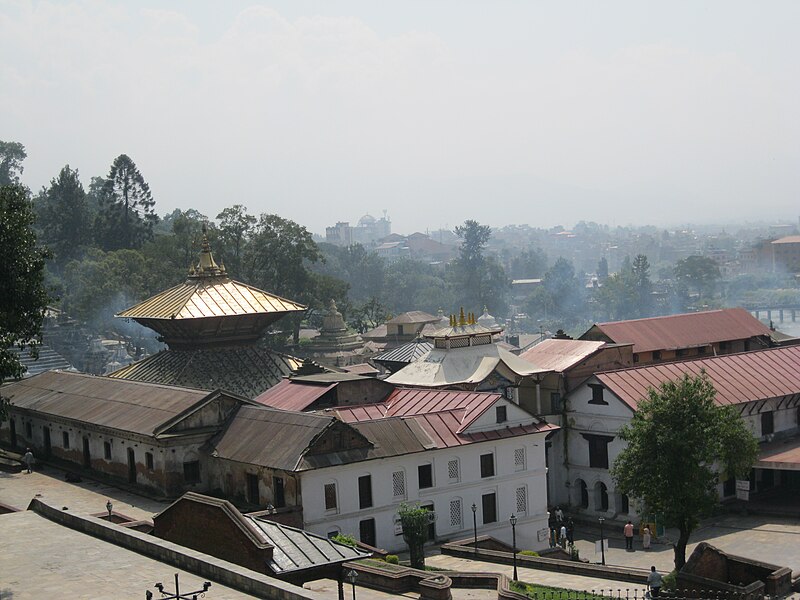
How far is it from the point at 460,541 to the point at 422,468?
2.37 metres

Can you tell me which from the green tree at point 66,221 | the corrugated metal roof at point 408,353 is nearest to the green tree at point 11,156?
the green tree at point 66,221

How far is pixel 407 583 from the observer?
26.5 meters

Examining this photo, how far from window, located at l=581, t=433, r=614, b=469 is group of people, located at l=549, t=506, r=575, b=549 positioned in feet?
7.25

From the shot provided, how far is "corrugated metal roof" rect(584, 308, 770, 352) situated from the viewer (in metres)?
53.6

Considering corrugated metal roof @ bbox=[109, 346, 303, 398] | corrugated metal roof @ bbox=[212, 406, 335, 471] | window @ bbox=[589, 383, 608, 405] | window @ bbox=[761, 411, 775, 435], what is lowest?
window @ bbox=[761, 411, 775, 435]

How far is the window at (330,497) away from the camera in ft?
106

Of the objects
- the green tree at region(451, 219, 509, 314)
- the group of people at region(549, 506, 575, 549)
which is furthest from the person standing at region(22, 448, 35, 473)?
the green tree at region(451, 219, 509, 314)

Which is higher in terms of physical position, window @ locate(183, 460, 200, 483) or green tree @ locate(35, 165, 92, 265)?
green tree @ locate(35, 165, 92, 265)

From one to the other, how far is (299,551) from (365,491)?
1037cm

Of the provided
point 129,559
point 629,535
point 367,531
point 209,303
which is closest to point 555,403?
point 629,535

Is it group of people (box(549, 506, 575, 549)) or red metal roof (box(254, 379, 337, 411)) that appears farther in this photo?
red metal roof (box(254, 379, 337, 411))

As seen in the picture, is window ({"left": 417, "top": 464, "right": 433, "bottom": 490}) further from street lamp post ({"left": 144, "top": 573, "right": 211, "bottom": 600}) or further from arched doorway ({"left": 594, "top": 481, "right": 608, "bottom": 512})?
street lamp post ({"left": 144, "top": 573, "right": 211, "bottom": 600})

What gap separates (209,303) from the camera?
45094 millimetres

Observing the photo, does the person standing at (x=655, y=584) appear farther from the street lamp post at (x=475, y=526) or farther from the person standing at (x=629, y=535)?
the person standing at (x=629, y=535)
